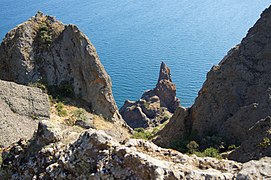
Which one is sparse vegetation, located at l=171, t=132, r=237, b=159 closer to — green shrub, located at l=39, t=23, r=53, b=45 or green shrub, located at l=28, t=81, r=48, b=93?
green shrub, located at l=28, t=81, r=48, b=93

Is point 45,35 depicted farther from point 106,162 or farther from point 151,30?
point 151,30

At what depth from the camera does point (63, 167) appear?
6.24 metres

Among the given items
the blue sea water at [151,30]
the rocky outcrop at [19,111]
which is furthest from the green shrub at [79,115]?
the blue sea water at [151,30]

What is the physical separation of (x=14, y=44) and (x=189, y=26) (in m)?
89.4

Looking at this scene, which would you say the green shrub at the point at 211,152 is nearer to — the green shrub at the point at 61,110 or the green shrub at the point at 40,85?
the green shrub at the point at 61,110

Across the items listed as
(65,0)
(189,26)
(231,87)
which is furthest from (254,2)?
(231,87)

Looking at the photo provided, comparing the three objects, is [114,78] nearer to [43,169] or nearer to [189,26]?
[189,26]

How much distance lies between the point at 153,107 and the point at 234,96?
1688 inches

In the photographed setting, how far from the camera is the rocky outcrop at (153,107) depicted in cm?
5881

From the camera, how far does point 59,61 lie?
21.5m

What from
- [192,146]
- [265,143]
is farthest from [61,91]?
[265,143]

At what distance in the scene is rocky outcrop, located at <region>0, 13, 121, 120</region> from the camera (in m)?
20.9

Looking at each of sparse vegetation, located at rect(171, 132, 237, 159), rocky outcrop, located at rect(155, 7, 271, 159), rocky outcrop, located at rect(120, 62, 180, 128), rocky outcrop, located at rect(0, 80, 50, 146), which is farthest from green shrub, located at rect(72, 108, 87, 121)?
rocky outcrop, located at rect(120, 62, 180, 128)

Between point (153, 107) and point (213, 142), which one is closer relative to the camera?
point (213, 142)
